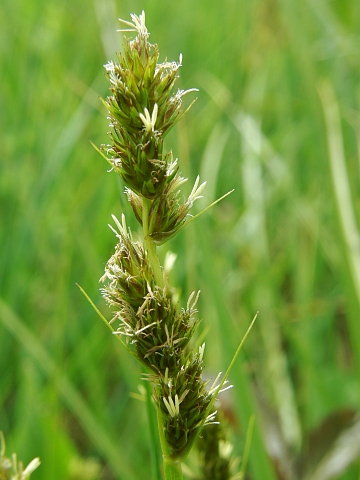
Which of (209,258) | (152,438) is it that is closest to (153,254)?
(152,438)

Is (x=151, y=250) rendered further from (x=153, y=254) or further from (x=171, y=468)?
(x=171, y=468)

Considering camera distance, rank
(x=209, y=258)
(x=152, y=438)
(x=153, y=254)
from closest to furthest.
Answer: (x=153, y=254)
(x=152, y=438)
(x=209, y=258)

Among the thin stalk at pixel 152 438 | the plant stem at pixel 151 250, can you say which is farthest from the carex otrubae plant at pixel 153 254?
the thin stalk at pixel 152 438

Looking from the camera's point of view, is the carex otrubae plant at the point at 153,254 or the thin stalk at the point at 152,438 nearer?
the carex otrubae plant at the point at 153,254

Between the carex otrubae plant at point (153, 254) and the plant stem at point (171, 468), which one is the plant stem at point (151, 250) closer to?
the carex otrubae plant at point (153, 254)

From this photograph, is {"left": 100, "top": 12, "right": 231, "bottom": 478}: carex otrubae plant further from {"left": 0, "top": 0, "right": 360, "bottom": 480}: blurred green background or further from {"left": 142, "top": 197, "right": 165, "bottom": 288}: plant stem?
{"left": 0, "top": 0, "right": 360, "bottom": 480}: blurred green background

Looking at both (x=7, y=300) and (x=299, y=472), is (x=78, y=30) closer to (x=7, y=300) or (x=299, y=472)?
(x=7, y=300)
